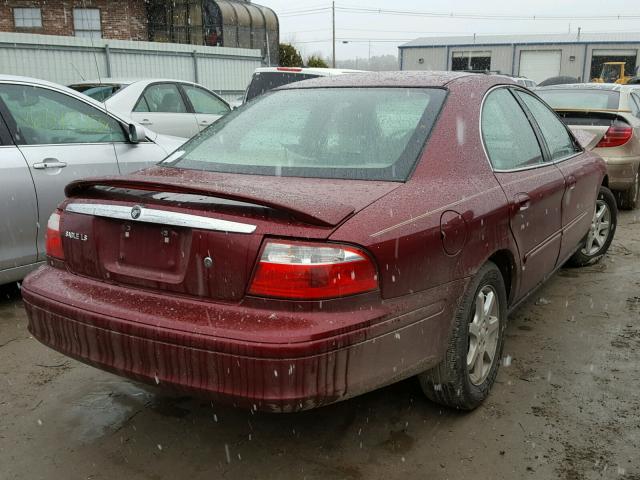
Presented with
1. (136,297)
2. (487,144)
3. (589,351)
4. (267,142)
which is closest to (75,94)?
(267,142)

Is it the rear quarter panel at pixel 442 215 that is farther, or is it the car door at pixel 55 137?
the car door at pixel 55 137

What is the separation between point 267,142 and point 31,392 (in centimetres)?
170

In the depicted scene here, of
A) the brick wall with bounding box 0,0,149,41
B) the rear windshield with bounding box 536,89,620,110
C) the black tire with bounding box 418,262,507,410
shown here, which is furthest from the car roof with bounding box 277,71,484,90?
the brick wall with bounding box 0,0,149,41

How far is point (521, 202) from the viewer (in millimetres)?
3078

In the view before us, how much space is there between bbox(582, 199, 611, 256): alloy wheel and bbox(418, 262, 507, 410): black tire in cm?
250

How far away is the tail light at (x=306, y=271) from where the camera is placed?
6.91 feet

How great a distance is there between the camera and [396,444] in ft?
8.68

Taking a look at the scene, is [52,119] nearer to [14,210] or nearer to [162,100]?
[14,210]

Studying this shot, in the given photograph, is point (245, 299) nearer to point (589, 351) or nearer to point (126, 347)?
point (126, 347)

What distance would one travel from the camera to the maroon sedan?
6.93 ft

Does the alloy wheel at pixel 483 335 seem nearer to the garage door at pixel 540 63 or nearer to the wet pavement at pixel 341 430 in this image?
the wet pavement at pixel 341 430

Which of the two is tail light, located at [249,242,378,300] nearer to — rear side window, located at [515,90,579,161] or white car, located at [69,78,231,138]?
rear side window, located at [515,90,579,161]

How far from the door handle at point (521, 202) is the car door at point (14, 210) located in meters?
2.99

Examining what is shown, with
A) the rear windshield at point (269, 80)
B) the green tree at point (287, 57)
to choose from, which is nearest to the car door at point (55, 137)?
Answer: the rear windshield at point (269, 80)
